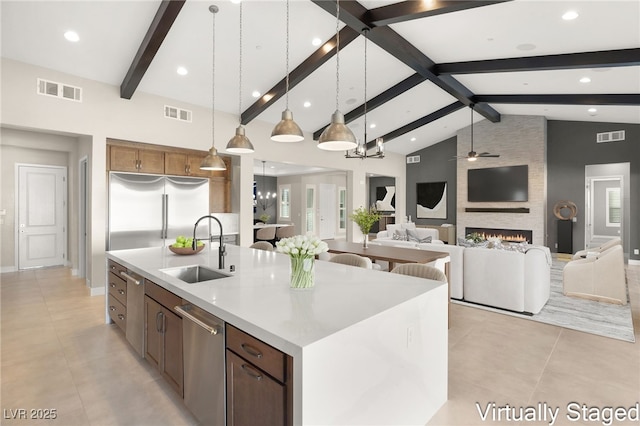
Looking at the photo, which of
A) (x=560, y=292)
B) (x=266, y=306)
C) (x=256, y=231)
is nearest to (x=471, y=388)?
(x=266, y=306)

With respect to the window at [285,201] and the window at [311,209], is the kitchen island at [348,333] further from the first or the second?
the window at [285,201]

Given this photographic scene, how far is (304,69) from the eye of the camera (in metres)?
5.02

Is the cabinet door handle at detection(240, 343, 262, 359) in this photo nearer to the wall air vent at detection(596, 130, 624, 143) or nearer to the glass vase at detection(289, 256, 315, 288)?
the glass vase at detection(289, 256, 315, 288)

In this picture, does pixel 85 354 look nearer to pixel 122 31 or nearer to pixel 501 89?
pixel 122 31

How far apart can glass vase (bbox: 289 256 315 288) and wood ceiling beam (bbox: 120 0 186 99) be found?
315 cm

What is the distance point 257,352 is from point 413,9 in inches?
156

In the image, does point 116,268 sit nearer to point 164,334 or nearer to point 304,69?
point 164,334

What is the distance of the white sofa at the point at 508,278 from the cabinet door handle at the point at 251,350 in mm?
3811

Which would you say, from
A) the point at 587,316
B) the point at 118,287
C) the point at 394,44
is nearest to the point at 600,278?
the point at 587,316

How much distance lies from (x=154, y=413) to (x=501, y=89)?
7.81 m

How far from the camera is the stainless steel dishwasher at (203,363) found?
5.41 ft

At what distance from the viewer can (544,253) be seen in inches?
166

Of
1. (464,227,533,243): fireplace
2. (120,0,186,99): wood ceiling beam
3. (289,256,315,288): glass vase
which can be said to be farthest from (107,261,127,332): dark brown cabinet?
(464,227,533,243): fireplace

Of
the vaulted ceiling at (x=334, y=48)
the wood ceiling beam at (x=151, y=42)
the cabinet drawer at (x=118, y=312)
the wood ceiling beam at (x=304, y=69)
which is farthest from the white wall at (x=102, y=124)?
the cabinet drawer at (x=118, y=312)
